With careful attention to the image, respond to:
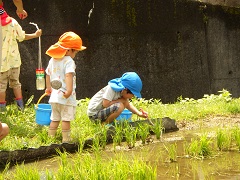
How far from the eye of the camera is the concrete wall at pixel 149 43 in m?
6.88

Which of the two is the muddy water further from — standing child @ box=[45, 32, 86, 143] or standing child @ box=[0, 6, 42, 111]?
standing child @ box=[0, 6, 42, 111]

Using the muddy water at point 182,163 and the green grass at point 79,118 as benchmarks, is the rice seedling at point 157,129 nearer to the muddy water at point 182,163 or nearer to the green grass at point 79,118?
the muddy water at point 182,163

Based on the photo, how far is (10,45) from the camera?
546 cm

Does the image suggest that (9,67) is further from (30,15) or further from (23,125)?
(30,15)

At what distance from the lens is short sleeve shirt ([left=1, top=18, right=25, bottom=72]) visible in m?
5.37

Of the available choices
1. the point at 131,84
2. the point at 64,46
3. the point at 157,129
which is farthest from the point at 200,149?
the point at 64,46

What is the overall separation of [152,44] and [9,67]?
3061 millimetres

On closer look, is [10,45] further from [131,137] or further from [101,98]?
[131,137]

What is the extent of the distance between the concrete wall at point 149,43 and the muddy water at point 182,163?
302 centimetres

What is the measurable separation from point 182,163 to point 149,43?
4.53 meters

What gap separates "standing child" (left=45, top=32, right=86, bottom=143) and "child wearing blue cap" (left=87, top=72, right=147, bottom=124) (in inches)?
18.4

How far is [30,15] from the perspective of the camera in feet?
21.9

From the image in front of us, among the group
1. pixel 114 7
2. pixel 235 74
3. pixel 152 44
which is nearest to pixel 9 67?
pixel 114 7

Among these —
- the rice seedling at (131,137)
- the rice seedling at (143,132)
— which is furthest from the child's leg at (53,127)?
the rice seedling at (143,132)
